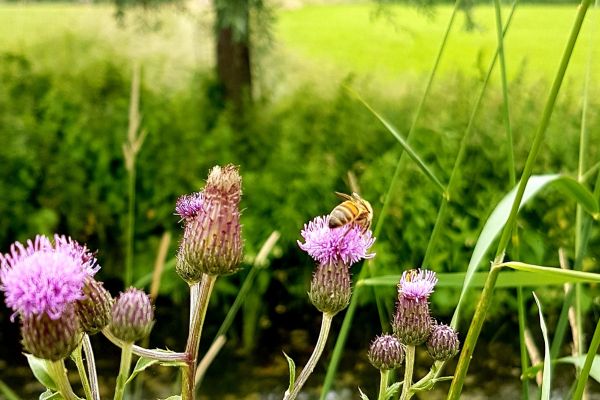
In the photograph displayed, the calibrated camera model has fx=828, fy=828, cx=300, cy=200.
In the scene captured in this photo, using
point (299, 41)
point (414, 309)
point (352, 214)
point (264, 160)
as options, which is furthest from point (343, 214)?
point (299, 41)

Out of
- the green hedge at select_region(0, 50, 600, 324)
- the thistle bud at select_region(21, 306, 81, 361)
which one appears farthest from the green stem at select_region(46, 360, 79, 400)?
the green hedge at select_region(0, 50, 600, 324)

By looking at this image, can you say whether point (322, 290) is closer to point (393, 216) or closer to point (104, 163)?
point (393, 216)

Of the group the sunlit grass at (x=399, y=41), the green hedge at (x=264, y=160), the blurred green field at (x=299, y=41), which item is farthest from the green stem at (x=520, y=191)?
the sunlit grass at (x=399, y=41)

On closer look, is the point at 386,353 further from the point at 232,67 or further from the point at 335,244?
the point at 232,67

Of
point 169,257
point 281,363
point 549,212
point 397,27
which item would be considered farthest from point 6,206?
point 549,212

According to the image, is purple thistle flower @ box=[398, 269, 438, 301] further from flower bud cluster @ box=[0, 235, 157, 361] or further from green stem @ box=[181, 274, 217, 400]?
flower bud cluster @ box=[0, 235, 157, 361]

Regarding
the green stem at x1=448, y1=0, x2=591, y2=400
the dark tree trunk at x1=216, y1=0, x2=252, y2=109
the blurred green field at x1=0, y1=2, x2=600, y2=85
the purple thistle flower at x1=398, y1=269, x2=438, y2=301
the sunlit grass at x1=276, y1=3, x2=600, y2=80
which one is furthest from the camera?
the sunlit grass at x1=276, y1=3, x2=600, y2=80
